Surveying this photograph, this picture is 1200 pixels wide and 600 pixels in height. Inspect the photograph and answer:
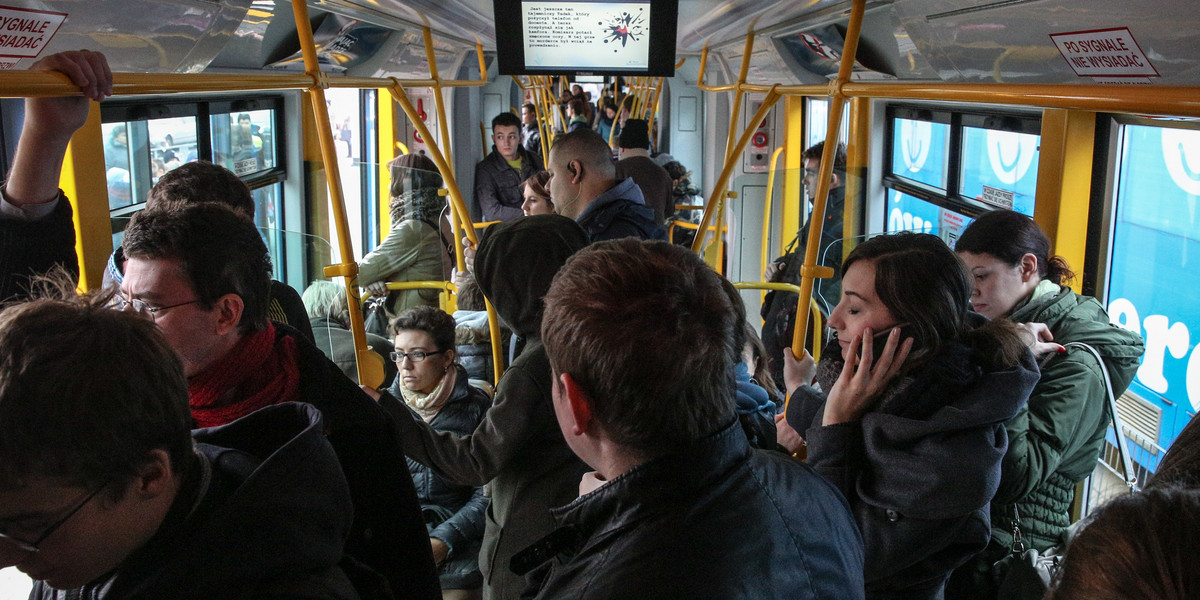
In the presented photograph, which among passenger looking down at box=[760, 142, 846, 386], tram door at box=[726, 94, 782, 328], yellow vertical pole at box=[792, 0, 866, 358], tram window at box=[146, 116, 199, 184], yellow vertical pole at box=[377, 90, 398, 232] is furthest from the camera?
yellow vertical pole at box=[377, 90, 398, 232]

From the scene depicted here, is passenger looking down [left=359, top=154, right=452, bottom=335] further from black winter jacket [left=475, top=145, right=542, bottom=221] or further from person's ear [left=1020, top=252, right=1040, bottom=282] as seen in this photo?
person's ear [left=1020, top=252, right=1040, bottom=282]

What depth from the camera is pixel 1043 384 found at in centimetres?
193

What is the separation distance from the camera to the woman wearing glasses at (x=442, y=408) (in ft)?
8.97

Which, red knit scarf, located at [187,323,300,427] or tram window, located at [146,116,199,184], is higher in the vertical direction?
tram window, located at [146,116,199,184]

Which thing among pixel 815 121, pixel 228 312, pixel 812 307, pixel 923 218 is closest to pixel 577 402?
pixel 228 312

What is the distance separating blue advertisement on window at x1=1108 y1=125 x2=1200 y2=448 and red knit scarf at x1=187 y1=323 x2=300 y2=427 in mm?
2786

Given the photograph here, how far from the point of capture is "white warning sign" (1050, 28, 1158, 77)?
1.87 m

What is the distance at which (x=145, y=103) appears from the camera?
3297mm

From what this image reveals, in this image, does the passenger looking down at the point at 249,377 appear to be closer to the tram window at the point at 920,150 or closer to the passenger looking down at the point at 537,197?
the passenger looking down at the point at 537,197

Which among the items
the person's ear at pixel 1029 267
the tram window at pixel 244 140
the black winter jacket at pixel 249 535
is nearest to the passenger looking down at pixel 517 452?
the black winter jacket at pixel 249 535

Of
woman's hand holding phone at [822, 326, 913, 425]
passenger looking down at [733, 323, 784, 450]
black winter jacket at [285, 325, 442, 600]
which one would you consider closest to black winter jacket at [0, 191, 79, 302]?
black winter jacket at [285, 325, 442, 600]

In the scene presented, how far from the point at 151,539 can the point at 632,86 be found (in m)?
10.6

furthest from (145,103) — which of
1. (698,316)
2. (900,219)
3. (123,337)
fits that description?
(900,219)

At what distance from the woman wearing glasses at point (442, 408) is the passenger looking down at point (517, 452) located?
2.71ft
